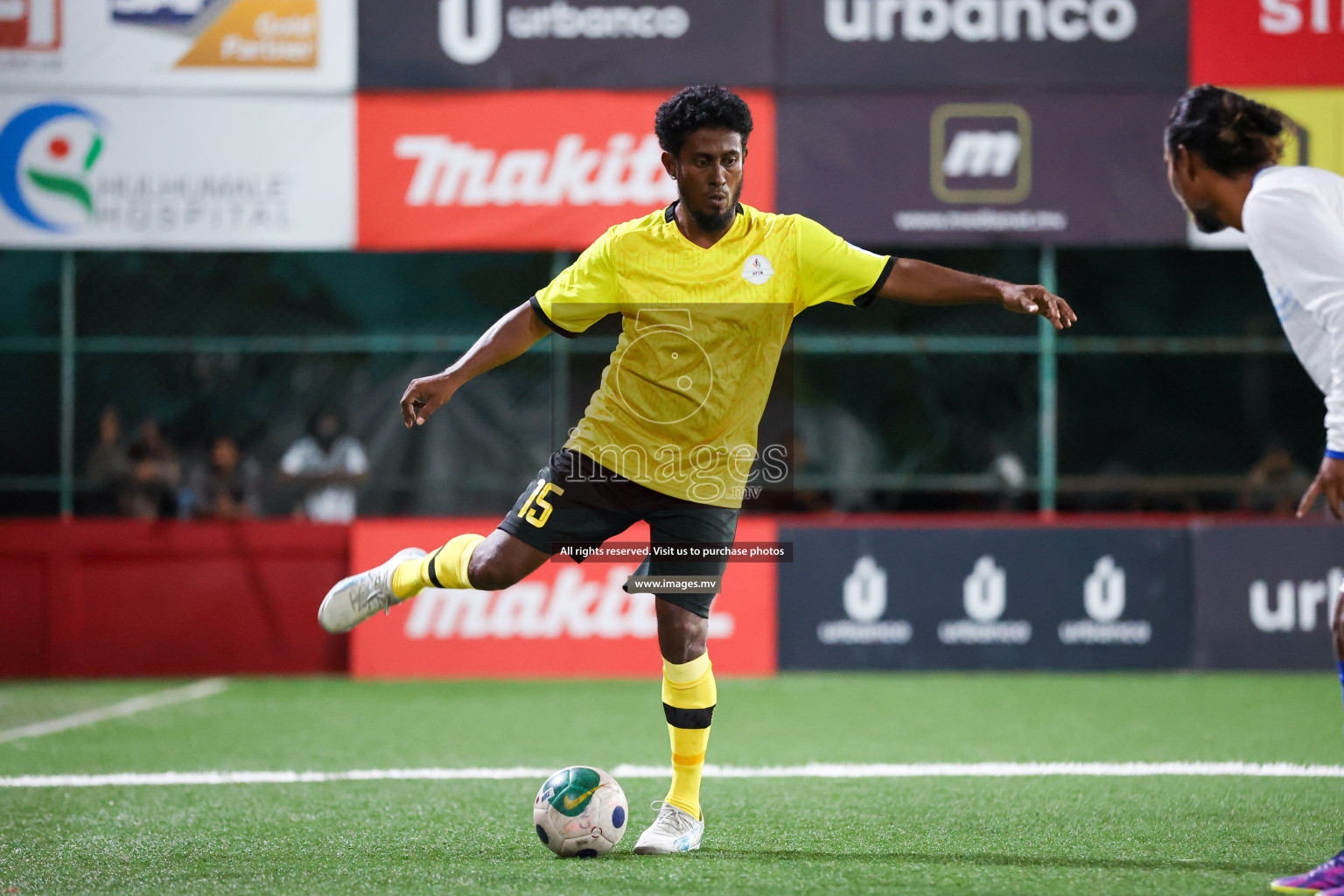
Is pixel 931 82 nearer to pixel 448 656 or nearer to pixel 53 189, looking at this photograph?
pixel 448 656

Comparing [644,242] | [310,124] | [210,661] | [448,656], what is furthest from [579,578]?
[644,242]

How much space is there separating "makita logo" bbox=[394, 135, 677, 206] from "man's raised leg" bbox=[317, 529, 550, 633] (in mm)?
5304

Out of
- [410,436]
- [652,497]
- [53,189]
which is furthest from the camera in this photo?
[410,436]

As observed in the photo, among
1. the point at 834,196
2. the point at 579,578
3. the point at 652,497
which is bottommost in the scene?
the point at 579,578

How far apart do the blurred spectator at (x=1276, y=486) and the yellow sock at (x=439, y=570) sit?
7728 mm

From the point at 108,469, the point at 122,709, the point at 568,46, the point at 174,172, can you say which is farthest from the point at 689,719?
the point at 108,469

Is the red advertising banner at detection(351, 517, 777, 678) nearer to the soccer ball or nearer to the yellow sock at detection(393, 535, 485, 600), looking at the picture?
the yellow sock at detection(393, 535, 485, 600)

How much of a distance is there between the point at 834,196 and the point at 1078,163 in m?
1.78

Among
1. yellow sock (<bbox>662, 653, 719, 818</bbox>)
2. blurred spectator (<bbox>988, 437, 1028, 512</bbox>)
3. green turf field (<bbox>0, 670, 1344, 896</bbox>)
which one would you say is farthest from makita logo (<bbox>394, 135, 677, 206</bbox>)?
yellow sock (<bbox>662, 653, 719, 818</bbox>)

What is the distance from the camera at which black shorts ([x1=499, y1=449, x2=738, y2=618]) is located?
4594 mm

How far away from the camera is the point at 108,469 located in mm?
12477

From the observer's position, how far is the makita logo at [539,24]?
970 cm

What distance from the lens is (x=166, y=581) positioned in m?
9.91

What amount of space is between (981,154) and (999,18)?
0.98 metres
